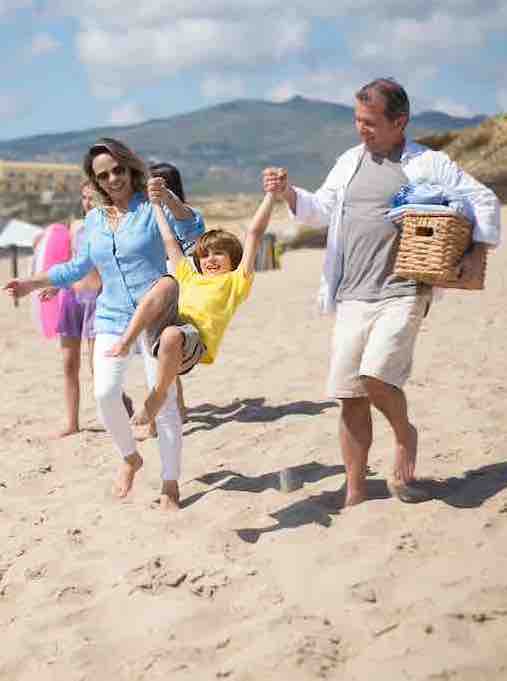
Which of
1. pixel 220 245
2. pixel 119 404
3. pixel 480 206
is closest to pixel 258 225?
pixel 220 245

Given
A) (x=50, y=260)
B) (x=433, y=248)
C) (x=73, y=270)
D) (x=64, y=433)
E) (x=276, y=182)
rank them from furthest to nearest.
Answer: (x=50, y=260) → (x=64, y=433) → (x=73, y=270) → (x=276, y=182) → (x=433, y=248)

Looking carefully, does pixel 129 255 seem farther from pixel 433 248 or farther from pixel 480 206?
pixel 480 206

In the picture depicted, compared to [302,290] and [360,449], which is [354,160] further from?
[302,290]

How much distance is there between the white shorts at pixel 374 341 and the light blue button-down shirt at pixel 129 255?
929 millimetres

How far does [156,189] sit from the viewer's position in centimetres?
449

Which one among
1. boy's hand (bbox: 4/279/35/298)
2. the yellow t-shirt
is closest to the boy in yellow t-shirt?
the yellow t-shirt

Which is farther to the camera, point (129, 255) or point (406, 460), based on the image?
point (129, 255)

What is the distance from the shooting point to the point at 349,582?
3.58 meters

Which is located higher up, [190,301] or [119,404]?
[190,301]

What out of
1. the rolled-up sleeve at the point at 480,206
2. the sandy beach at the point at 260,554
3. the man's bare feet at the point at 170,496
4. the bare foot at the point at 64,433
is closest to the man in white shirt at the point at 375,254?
the rolled-up sleeve at the point at 480,206

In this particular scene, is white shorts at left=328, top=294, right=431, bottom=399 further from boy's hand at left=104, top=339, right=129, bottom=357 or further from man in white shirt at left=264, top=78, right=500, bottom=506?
boy's hand at left=104, top=339, right=129, bottom=357

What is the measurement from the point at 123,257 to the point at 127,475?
3.74 feet

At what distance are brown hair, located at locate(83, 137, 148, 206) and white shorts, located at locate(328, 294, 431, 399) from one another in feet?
3.89

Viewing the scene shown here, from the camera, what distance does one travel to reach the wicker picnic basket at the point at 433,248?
3895 mm
